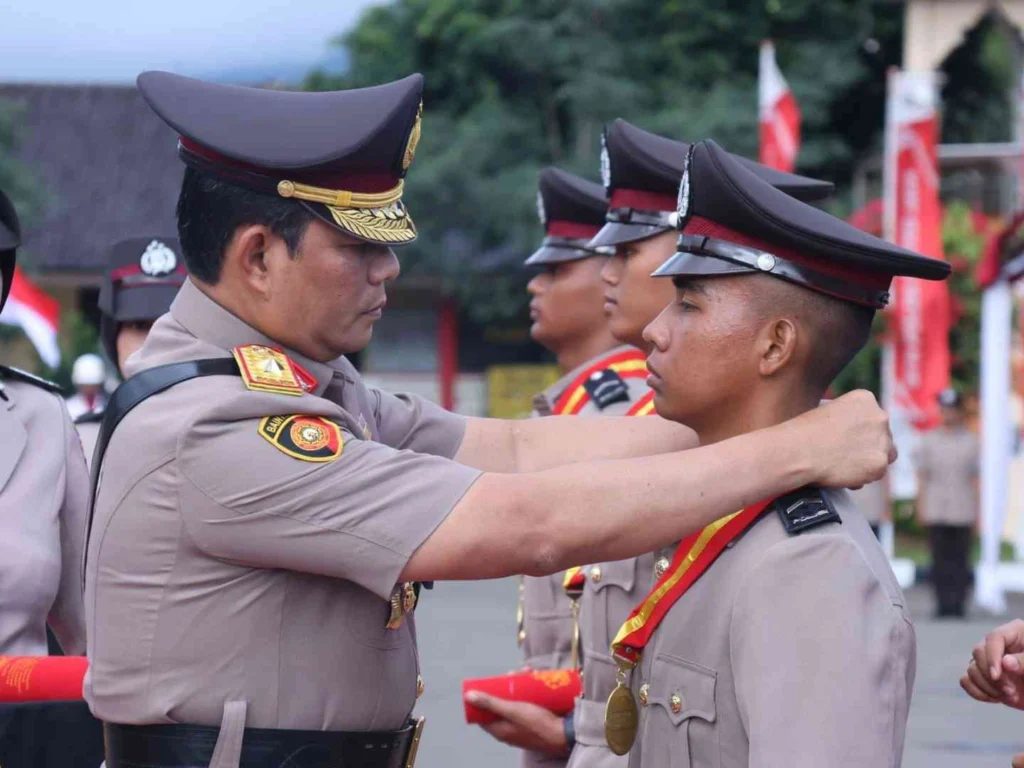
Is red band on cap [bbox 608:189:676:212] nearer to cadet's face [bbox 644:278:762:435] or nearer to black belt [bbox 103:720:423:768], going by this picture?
cadet's face [bbox 644:278:762:435]

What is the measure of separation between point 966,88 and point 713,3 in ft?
16.4

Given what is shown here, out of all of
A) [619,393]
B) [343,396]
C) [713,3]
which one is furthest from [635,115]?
[343,396]

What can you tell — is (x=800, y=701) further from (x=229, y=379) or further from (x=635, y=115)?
(x=635, y=115)

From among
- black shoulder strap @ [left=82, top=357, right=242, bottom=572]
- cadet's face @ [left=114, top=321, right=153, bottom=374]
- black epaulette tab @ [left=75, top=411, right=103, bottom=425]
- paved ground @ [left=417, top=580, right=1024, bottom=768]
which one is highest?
black shoulder strap @ [left=82, top=357, right=242, bottom=572]

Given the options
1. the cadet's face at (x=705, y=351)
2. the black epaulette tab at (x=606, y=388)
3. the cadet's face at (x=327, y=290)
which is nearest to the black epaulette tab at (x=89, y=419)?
the black epaulette tab at (x=606, y=388)

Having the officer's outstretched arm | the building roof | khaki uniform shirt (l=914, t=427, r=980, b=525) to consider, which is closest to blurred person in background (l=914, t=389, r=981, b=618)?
khaki uniform shirt (l=914, t=427, r=980, b=525)

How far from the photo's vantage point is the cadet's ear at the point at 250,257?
8.57 feet

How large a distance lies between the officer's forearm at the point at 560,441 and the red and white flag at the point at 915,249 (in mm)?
11479

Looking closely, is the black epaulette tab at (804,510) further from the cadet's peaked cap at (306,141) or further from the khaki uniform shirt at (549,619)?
the khaki uniform shirt at (549,619)

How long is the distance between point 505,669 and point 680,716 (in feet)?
24.3

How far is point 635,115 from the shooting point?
66.0 feet

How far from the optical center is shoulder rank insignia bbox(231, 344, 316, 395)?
252 centimetres

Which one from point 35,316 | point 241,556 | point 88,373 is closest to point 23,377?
point 241,556

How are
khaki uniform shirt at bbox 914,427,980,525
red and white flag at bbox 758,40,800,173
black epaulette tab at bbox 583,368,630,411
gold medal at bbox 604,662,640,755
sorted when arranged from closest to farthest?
gold medal at bbox 604,662,640,755
black epaulette tab at bbox 583,368,630,411
khaki uniform shirt at bbox 914,427,980,525
red and white flag at bbox 758,40,800,173
